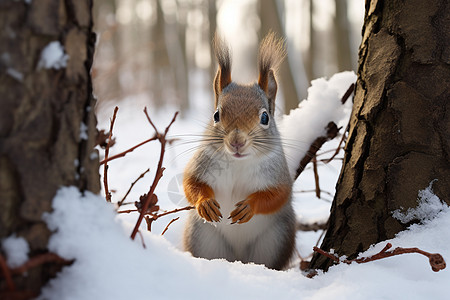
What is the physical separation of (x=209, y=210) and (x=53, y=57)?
0.68 metres

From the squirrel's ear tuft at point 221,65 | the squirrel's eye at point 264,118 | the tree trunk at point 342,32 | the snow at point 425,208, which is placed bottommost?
the snow at point 425,208

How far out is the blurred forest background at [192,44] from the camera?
20.0 feet

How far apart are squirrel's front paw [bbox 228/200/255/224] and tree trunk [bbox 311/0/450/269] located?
10.6 inches

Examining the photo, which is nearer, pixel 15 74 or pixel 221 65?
pixel 15 74

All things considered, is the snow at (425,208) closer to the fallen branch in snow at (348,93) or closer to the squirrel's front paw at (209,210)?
the squirrel's front paw at (209,210)

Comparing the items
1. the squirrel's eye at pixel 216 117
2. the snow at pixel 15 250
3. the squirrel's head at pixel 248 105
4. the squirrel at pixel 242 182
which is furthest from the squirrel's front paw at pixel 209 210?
the snow at pixel 15 250

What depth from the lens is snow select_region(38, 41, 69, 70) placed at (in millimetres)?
677

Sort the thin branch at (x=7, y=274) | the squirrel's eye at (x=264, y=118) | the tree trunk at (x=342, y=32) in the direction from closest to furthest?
1. the thin branch at (x=7, y=274)
2. the squirrel's eye at (x=264, y=118)
3. the tree trunk at (x=342, y=32)

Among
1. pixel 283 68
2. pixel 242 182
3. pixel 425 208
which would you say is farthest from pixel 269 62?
pixel 283 68

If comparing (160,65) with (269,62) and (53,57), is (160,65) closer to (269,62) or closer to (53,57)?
(269,62)

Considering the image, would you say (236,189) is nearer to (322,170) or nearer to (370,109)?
(370,109)

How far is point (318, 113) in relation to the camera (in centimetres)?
166

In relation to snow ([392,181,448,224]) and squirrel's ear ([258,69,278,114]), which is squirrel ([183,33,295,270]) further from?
snow ([392,181,448,224])

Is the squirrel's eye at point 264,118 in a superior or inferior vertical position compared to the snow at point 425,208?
superior
